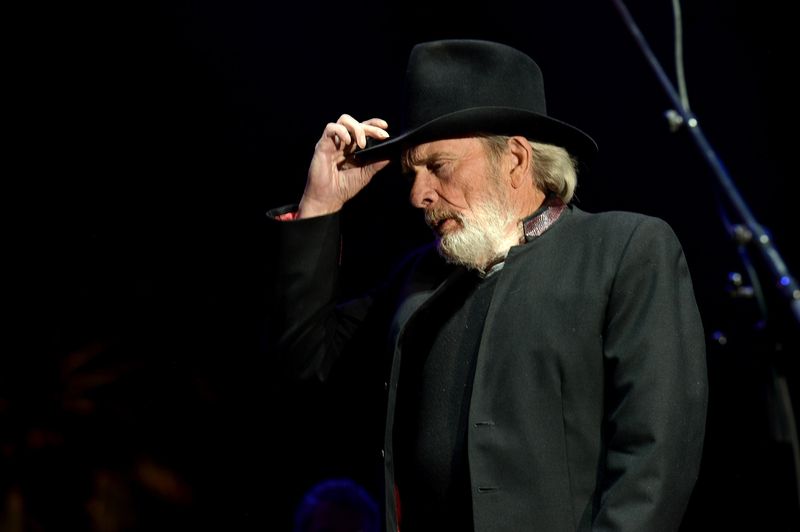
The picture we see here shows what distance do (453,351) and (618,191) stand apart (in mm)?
1422

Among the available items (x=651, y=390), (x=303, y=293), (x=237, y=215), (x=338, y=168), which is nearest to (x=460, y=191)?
(x=338, y=168)

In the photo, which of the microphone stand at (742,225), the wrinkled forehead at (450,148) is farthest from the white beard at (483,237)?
the microphone stand at (742,225)

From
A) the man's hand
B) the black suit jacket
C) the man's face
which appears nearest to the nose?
the man's face

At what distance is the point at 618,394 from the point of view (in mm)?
1681

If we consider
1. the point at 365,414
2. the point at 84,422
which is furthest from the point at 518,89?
the point at 84,422

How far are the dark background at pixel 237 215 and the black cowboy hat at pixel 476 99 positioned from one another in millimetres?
945

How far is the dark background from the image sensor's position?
9.64 feet

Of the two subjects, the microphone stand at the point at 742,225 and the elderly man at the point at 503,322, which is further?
the elderly man at the point at 503,322

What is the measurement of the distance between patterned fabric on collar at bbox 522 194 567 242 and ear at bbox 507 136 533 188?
0.34ft

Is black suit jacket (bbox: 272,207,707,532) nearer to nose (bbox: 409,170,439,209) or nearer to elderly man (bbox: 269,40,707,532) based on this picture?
elderly man (bbox: 269,40,707,532)

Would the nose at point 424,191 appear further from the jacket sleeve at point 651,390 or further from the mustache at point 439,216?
the jacket sleeve at point 651,390

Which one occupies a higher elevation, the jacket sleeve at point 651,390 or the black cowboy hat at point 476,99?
the black cowboy hat at point 476,99

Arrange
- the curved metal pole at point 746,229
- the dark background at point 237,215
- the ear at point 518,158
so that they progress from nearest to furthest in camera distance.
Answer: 1. the curved metal pole at point 746,229
2. the ear at point 518,158
3. the dark background at point 237,215

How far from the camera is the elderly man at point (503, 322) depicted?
165 cm
